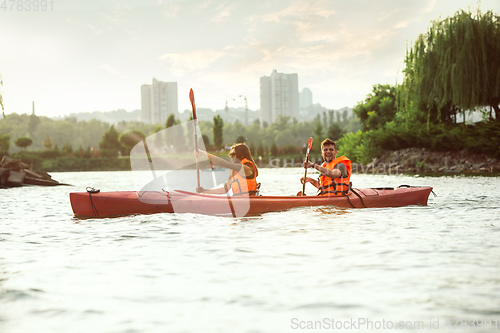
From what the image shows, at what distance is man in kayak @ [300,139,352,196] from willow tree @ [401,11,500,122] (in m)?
16.7

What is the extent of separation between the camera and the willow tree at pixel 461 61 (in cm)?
2109

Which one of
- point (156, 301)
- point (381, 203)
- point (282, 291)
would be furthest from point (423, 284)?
point (381, 203)

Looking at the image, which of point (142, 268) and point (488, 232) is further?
point (488, 232)

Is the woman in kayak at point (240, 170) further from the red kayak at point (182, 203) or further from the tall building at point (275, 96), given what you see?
the tall building at point (275, 96)

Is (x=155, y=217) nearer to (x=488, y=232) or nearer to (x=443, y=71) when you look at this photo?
(x=488, y=232)

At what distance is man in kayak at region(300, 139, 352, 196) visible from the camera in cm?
739

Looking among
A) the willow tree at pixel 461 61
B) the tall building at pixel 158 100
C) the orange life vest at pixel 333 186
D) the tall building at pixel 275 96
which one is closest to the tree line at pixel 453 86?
the willow tree at pixel 461 61

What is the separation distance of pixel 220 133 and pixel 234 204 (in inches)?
2340

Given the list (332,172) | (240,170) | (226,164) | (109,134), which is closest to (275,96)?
(109,134)

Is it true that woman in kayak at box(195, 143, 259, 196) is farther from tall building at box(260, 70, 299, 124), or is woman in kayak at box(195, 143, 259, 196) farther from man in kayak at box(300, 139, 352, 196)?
tall building at box(260, 70, 299, 124)

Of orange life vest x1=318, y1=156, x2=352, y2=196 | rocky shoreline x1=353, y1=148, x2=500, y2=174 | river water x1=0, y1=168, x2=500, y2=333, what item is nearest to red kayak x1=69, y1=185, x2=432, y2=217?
orange life vest x1=318, y1=156, x2=352, y2=196

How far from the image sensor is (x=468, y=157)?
2305 cm

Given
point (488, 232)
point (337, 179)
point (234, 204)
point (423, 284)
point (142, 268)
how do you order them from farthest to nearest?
point (337, 179), point (234, 204), point (488, 232), point (142, 268), point (423, 284)

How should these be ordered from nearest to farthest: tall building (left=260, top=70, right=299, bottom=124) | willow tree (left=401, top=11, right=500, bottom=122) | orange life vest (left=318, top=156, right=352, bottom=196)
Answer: orange life vest (left=318, top=156, right=352, bottom=196)
willow tree (left=401, top=11, right=500, bottom=122)
tall building (left=260, top=70, right=299, bottom=124)
